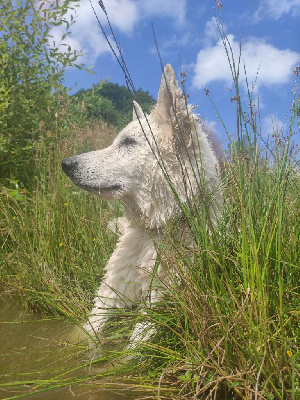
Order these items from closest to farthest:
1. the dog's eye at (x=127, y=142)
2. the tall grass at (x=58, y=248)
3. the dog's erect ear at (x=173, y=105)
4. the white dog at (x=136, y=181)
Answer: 1. the dog's erect ear at (x=173, y=105)
2. the white dog at (x=136, y=181)
3. the dog's eye at (x=127, y=142)
4. the tall grass at (x=58, y=248)

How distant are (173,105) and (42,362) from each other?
1.92 m

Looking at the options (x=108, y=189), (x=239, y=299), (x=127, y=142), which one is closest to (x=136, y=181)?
(x=108, y=189)

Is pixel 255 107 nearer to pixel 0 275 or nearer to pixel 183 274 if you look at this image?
pixel 183 274

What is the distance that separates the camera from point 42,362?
281cm

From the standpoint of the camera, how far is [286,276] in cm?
233

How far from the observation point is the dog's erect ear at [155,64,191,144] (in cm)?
292

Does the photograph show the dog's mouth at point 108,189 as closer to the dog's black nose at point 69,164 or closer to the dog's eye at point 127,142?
the dog's black nose at point 69,164

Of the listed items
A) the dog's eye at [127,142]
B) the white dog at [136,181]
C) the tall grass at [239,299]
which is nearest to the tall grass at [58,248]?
the white dog at [136,181]

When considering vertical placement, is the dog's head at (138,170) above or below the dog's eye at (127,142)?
below

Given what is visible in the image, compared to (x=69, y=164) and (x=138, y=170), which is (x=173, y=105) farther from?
(x=69, y=164)

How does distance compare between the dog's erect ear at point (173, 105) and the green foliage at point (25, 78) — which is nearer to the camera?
the dog's erect ear at point (173, 105)

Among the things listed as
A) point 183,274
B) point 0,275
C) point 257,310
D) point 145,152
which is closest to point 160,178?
point 145,152

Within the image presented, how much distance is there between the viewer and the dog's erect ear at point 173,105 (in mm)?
2918

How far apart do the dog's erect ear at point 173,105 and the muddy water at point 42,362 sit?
1516 millimetres
